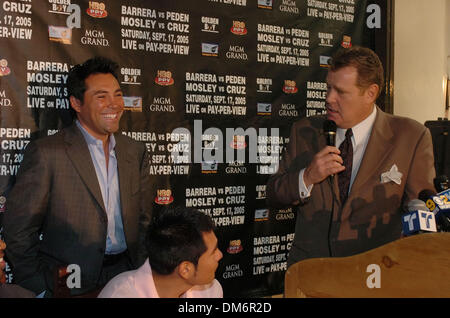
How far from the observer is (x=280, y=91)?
13.0 feet

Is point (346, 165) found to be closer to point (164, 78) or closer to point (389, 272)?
point (389, 272)

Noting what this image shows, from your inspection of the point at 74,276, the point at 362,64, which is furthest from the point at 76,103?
the point at 362,64

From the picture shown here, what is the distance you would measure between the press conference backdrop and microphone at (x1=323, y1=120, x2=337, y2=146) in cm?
136

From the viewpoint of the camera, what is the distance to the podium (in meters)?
1.40

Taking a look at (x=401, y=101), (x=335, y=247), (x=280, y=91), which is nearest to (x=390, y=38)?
(x=401, y=101)

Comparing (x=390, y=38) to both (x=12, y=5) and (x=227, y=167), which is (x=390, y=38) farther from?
(x=12, y=5)

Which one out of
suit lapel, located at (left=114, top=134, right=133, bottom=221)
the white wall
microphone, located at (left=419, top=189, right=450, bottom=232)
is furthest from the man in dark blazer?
the white wall

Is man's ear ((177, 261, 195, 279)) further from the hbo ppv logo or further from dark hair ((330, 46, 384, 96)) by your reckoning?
dark hair ((330, 46, 384, 96))

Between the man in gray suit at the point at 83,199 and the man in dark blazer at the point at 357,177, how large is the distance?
88 centimetres

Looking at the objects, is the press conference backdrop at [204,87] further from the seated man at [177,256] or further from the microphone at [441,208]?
the microphone at [441,208]

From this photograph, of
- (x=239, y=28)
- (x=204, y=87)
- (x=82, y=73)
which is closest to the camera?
(x=82, y=73)

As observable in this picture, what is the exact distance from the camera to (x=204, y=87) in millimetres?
3576

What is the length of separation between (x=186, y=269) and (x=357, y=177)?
973 mm
